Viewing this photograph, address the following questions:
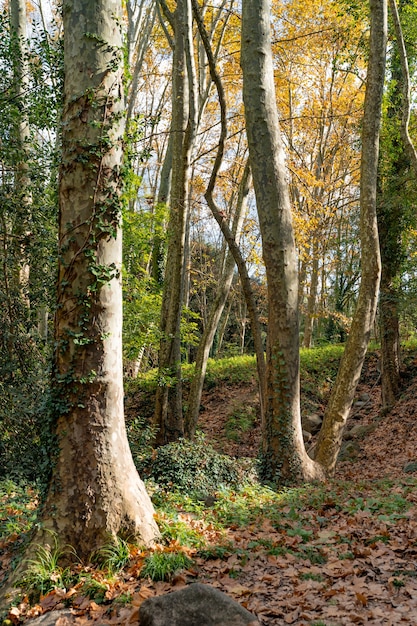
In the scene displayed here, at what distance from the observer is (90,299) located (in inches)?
169

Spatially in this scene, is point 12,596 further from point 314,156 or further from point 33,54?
point 314,156

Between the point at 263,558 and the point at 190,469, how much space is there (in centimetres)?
301

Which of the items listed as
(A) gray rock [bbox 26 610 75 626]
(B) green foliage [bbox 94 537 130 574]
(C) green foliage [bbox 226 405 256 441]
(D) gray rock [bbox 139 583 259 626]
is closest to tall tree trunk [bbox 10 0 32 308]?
(B) green foliage [bbox 94 537 130 574]

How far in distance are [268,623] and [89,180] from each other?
3.76 meters

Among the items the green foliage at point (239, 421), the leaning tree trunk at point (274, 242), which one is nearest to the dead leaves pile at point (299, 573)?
the leaning tree trunk at point (274, 242)

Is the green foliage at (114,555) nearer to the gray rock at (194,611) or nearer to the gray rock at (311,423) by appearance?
the gray rock at (194,611)

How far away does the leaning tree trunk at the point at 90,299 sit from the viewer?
167 inches

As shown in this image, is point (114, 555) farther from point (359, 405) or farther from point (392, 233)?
point (392, 233)

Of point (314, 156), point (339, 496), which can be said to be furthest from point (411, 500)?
point (314, 156)

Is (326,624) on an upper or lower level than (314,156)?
lower

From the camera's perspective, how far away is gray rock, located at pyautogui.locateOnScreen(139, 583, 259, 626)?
125 inches

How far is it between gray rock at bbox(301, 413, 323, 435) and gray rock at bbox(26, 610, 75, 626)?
9943 mm

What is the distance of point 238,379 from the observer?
1523 centimetres

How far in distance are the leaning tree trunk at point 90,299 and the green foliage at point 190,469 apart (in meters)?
2.81
